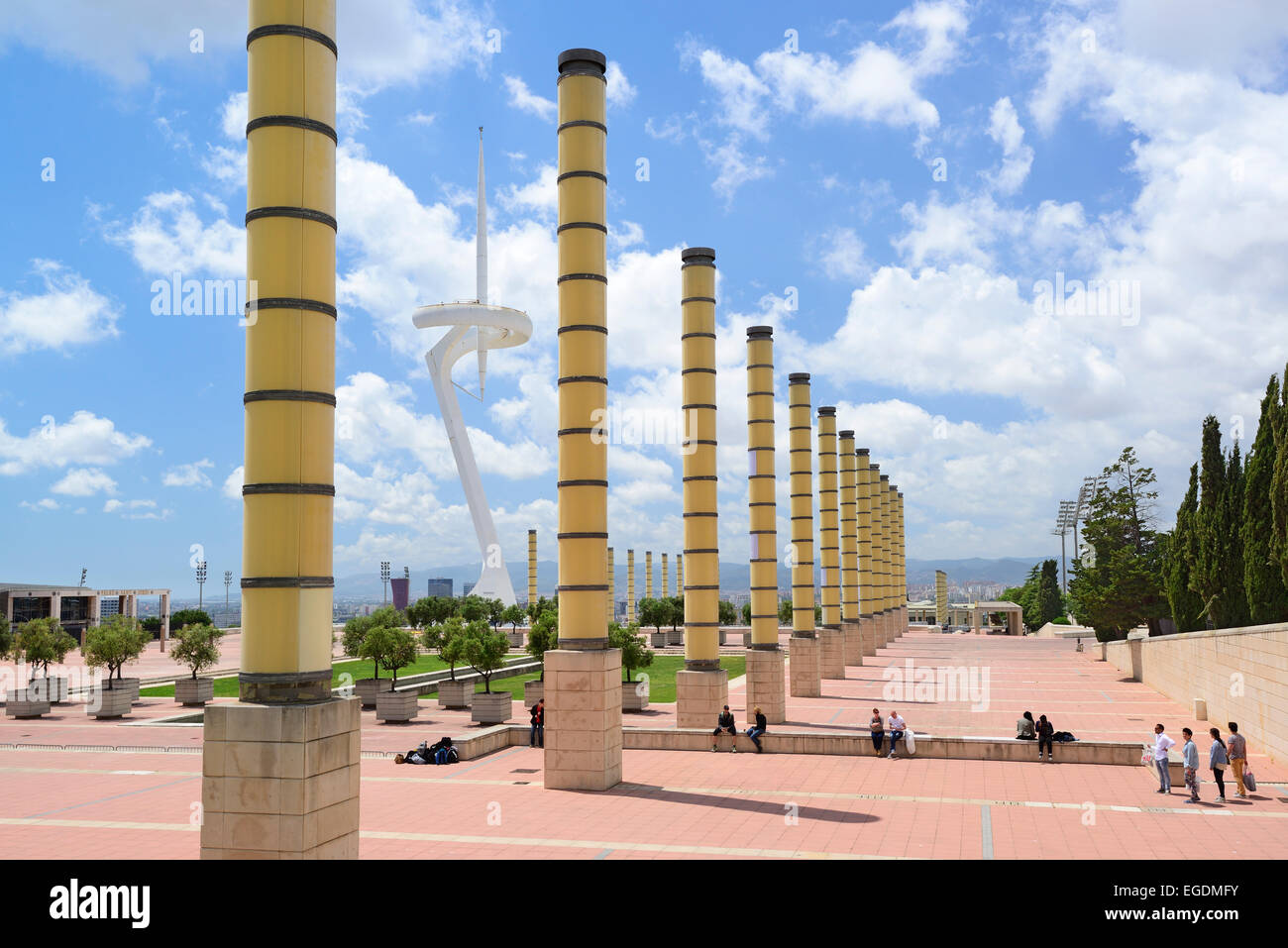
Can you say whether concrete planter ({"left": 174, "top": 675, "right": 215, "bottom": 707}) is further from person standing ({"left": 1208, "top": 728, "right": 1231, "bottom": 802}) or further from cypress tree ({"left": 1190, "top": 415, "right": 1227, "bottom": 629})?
cypress tree ({"left": 1190, "top": 415, "right": 1227, "bottom": 629})

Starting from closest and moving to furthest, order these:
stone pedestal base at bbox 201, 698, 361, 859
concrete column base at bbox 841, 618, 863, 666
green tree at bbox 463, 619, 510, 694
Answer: stone pedestal base at bbox 201, 698, 361, 859 → green tree at bbox 463, 619, 510, 694 → concrete column base at bbox 841, 618, 863, 666

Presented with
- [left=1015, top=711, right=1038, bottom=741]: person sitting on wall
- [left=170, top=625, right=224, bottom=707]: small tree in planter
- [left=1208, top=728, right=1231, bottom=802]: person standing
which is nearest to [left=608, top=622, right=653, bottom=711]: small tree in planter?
[left=1015, top=711, right=1038, bottom=741]: person sitting on wall

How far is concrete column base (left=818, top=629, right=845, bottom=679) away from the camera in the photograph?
140 ft

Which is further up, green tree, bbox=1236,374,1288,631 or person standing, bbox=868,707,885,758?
green tree, bbox=1236,374,1288,631

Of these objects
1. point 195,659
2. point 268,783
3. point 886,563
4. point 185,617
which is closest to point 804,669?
point 195,659

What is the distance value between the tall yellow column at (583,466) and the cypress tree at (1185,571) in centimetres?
2814

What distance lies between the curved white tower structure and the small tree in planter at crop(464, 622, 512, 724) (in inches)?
2238

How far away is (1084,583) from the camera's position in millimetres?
53000

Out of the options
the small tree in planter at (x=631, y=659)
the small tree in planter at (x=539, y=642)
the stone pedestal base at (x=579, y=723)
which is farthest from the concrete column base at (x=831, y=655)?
the stone pedestal base at (x=579, y=723)

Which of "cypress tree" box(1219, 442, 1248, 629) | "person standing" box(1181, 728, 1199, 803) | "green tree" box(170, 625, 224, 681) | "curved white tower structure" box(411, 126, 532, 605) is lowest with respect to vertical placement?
"person standing" box(1181, 728, 1199, 803)

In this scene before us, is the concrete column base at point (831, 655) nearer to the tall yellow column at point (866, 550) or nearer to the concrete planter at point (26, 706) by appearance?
the tall yellow column at point (866, 550)

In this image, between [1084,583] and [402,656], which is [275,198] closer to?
[402,656]

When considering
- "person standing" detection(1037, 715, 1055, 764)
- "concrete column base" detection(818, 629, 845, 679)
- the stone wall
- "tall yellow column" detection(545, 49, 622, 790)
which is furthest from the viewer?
"concrete column base" detection(818, 629, 845, 679)
